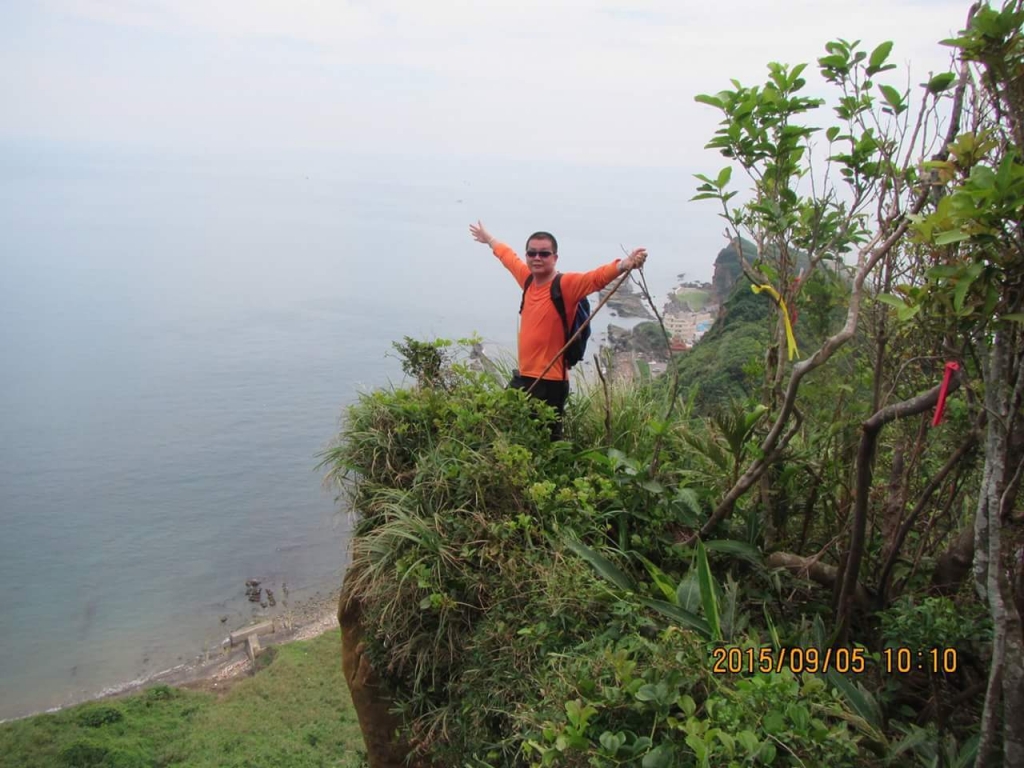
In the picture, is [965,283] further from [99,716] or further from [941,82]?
[99,716]

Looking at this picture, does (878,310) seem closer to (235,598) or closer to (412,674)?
(412,674)

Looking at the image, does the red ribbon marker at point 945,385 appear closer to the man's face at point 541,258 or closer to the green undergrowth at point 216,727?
the man's face at point 541,258

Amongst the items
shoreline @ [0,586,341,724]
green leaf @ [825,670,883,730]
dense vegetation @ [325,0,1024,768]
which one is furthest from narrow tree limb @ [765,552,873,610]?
shoreline @ [0,586,341,724]

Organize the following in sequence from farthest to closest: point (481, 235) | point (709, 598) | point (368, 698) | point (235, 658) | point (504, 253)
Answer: point (235, 658) → point (481, 235) → point (504, 253) → point (368, 698) → point (709, 598)

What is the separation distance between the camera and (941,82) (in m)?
2.71

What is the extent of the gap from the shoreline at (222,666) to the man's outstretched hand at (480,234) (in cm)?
1751

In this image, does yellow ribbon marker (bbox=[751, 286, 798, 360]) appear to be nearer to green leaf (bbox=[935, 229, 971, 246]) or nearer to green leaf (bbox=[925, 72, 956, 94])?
green leaf (bbox=[925, 72, 956, 94])

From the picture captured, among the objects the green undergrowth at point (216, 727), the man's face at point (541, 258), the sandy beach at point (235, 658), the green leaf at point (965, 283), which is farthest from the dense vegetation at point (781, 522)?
the sandy beach at point (235, 658)

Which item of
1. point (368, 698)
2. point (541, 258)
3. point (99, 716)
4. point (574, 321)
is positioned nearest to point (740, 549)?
point (574, 321)

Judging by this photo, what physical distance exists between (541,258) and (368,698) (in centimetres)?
300

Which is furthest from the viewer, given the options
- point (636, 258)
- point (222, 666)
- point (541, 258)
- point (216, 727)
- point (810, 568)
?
point (222, 666)

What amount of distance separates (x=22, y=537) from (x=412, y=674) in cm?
3912

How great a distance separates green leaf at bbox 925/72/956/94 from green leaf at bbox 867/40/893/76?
1.01 ft

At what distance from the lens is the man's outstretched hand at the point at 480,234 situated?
5.86 m
